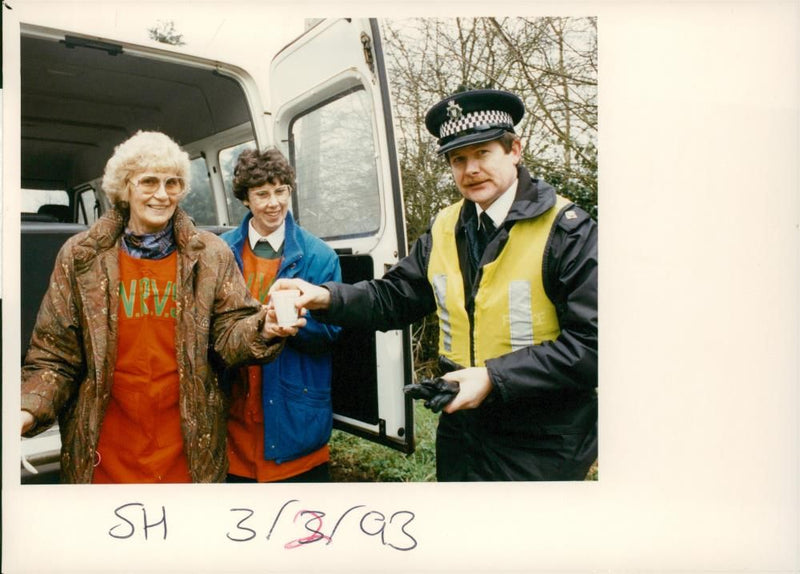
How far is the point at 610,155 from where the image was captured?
2029 millimetres

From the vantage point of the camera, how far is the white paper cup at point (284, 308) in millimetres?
1734

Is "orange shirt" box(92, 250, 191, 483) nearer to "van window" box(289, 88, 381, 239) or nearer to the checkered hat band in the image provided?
"van window" box(289, 88, 381, 239)

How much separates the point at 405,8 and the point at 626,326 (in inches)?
50.2

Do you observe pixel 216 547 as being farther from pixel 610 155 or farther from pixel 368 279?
pixel 610 155

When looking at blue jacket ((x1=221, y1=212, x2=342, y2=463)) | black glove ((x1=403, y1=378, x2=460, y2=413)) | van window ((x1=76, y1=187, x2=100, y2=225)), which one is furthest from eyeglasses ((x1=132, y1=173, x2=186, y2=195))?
black glove ((x1=403, y1=378, x2=460, y2=413))

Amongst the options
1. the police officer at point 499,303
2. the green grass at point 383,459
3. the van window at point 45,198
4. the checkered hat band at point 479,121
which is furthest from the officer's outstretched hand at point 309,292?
the van window at point 45,198

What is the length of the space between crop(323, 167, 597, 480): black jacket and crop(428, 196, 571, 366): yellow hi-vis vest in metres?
0.02

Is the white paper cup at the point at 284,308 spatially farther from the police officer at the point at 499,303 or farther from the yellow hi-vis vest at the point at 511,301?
the yellow hi-vis vest at the point at 511,301

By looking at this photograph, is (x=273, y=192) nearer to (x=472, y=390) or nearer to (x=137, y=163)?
(x=137, y=163)

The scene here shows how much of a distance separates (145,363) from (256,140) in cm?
90

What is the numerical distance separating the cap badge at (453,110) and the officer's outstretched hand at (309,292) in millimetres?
653

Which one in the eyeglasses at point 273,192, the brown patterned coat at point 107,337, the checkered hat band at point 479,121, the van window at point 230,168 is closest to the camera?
the brown patterned coat at point 107,337

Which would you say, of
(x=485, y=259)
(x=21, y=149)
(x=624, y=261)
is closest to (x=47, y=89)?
(x=21, y=149)

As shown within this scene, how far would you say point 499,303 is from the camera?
178 centimetres
